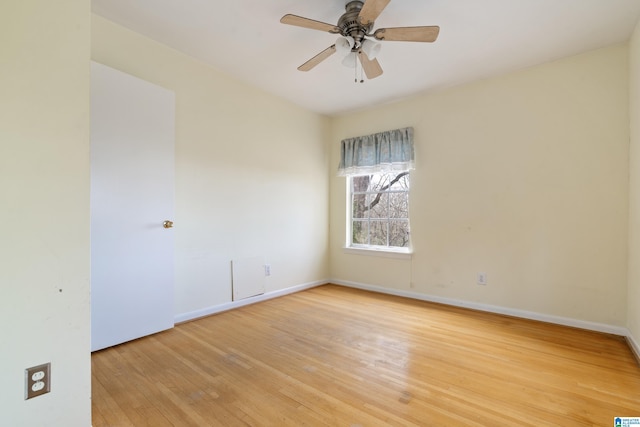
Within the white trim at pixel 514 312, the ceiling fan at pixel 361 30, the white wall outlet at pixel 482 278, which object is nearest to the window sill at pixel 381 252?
the white trim at pixel 514 312

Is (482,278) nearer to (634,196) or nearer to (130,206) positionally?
(634,196)

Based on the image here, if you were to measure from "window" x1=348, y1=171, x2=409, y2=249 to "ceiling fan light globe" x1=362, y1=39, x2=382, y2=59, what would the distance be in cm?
189

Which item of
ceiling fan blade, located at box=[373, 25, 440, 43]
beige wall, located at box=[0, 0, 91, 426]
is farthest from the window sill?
beige wall, located at box=[0, 0, 91, 426]

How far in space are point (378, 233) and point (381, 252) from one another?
295 mm

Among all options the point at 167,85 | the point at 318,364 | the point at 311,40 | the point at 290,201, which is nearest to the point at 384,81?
the point at 311,40

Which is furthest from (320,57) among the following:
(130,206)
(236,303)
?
(236,303)

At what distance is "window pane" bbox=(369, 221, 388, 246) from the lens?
400 centimetres

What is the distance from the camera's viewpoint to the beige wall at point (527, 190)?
8.39 ft

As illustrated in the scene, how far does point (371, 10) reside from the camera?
5.71ft

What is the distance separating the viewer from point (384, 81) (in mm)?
3232

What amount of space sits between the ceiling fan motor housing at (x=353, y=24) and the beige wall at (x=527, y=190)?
1784mm

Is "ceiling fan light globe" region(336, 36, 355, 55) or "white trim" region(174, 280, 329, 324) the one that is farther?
"white trim" region(174, 280, 329, 324)

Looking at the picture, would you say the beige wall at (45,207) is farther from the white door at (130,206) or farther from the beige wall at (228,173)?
the beige wall at (228,173)

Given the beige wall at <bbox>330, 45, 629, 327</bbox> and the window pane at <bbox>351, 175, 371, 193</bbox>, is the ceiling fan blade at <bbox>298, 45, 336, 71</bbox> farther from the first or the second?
the window pane at <bbox>351, 175, 371, 193</bbox>
